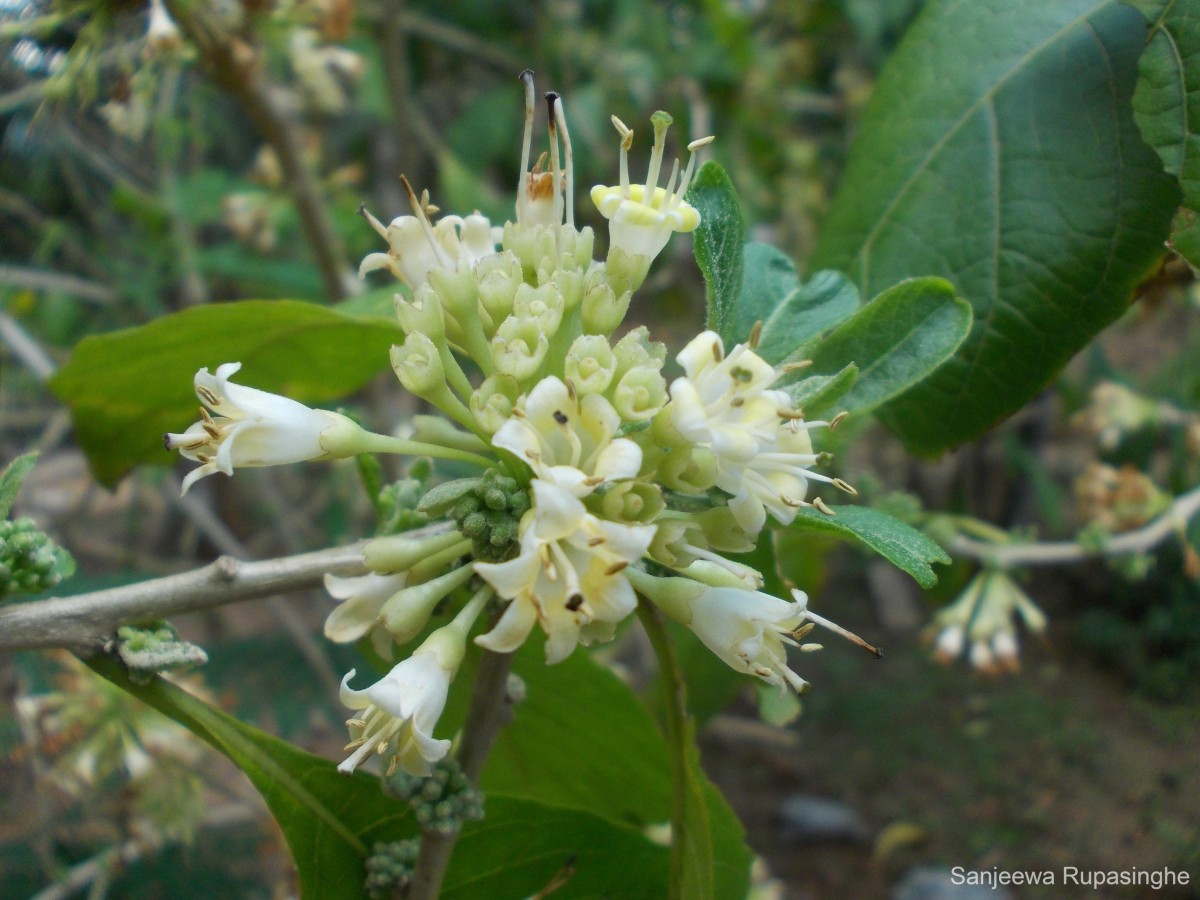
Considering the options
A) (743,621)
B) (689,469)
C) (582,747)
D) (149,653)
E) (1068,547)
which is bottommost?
(1068,547)

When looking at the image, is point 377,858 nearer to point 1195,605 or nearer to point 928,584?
point 928,584

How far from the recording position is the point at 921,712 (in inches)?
189

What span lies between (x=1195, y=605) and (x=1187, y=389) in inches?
44.9

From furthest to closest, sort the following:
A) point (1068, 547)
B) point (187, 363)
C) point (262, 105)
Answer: point (1068, 547) → point (262, 105) → point (187, 363)

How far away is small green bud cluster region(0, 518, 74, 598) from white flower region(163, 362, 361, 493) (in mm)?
169

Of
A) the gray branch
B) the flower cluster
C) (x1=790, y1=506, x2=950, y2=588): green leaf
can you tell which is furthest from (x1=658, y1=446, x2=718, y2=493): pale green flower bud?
the gray branch

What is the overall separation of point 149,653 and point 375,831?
328 mm

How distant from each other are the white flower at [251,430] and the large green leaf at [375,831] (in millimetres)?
230

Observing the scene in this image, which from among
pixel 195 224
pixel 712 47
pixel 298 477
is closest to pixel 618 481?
pixel 195 224

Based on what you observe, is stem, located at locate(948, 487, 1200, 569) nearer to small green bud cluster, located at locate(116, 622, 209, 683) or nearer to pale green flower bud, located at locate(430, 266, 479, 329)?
pale green flower bud, located at locate(430, 266, 479, 329)

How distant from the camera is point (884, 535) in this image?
2.56 feet

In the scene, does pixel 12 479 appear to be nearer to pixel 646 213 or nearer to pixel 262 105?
pixel 646 213

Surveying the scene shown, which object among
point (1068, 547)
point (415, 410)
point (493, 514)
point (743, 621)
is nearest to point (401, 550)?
point (493, 514)

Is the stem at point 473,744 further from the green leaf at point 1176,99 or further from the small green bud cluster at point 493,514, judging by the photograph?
the green leaf at point 1176,99
